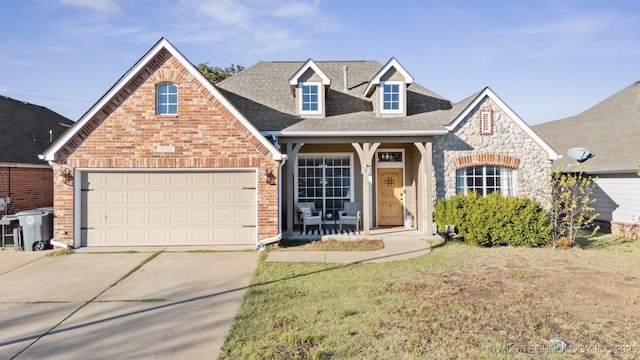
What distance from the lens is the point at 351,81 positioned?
15469 millimetres

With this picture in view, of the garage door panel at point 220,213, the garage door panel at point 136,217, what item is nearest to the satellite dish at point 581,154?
the garage door panel at point 220,213

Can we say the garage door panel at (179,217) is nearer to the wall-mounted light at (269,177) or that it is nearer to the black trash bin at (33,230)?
the wall-mounted light at (269,177)

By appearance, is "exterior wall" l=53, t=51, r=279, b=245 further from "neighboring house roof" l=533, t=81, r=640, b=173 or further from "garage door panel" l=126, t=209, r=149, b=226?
"neighboring house roof" l=533, t=81, r=640, b=173

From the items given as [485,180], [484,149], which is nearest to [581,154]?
[485,180]

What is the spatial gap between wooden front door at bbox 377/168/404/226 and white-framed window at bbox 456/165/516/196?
7.42 ft

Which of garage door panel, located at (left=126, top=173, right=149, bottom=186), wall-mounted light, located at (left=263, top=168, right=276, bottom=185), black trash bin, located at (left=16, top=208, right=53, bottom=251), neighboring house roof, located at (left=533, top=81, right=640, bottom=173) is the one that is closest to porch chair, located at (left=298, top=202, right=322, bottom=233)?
wall-mounted light, located at (left=263, top=168, right=276, bottom=185)

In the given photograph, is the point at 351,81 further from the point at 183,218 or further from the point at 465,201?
the point at 183,218

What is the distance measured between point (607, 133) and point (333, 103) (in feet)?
40.1

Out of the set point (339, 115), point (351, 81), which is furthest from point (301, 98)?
point (351, 81)

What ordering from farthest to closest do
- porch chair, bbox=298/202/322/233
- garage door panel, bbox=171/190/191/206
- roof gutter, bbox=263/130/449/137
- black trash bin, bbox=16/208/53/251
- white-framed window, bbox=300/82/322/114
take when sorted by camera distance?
white-framed window, bbox=300/82/322/114, porch chair, bbox=298/202/322/233, roof gutter, bbox=263/130/449/137, garage door panel, bbox=171/190/191/206, black trash bin, bbox=16/208/53/251

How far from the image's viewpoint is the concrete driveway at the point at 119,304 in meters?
4.57

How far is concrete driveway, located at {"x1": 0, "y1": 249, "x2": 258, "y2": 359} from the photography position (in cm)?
457

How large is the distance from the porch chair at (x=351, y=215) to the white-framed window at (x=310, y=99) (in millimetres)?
3583

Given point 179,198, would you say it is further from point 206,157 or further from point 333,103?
point 333,103
